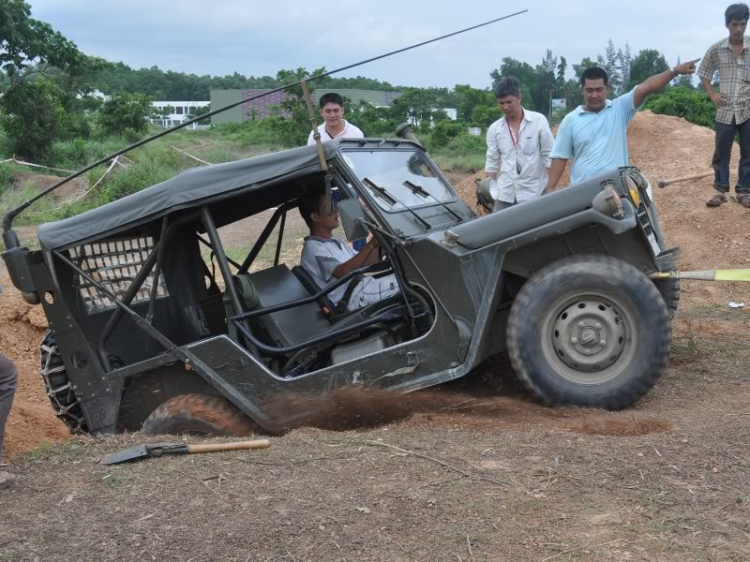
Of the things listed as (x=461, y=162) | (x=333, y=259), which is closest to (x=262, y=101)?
(x=461, y=162)

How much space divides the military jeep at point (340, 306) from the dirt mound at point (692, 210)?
154 inches

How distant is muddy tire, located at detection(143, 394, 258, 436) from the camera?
5027mm

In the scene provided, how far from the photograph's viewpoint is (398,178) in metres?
5.54

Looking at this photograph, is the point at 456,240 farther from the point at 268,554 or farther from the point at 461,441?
the point at 268,554

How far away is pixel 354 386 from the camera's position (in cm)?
480

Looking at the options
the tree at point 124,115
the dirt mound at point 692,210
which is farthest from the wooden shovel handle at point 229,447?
the tree at point 124,115

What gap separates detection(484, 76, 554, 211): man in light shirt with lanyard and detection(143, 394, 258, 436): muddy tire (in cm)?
265

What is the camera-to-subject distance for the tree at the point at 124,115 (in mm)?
28125

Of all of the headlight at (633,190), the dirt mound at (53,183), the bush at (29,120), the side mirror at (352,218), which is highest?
the bush at (29,120)

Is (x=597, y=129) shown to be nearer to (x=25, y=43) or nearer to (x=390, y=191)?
(x=390, y=191)

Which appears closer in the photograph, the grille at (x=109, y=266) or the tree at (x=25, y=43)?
the grille at (x=109, y=266)

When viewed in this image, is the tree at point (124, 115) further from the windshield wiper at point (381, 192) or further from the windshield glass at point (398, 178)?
the windshield wiper at point (381, 192)

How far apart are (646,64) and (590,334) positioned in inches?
1185

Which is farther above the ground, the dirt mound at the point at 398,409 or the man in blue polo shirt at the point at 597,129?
the man in blue polo shirt at the point at 597,129
